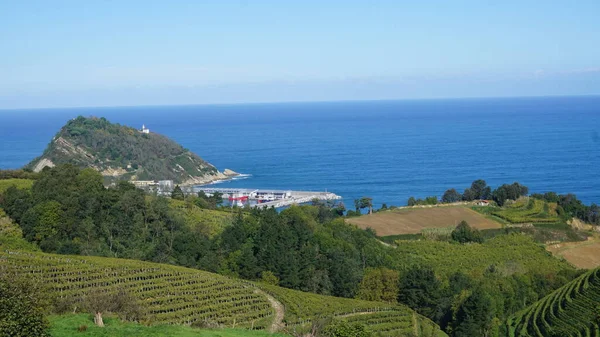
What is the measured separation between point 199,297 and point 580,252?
32773 mm

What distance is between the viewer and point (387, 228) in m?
50.6

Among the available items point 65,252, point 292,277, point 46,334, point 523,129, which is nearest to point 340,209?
point 292,277

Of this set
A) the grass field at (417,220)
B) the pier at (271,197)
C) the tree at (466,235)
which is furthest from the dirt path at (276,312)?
the pier at (271,197)

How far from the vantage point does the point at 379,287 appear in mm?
32969

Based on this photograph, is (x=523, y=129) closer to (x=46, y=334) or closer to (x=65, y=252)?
(x=65, y=252)

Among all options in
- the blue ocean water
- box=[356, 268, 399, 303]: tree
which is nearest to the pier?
the blue ocean water

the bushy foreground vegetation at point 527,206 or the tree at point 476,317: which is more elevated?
the tree at point 476,317

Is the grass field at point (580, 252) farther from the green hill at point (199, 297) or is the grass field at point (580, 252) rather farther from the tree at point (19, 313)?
the tree at point (19, 313)

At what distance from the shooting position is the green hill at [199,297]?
75.6 feet

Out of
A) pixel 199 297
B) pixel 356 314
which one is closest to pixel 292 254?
pixel 356 314

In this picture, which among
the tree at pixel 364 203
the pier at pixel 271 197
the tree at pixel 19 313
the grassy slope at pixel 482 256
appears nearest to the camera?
the tree at pixel 19 313

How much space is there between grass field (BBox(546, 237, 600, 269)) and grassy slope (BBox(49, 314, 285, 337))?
1291 inches

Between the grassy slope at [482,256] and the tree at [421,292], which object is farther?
the grassy slope at [482,256]

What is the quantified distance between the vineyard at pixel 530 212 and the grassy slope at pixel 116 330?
4064 centimetres
